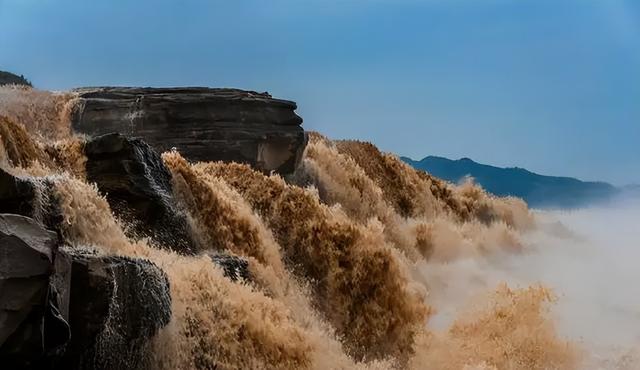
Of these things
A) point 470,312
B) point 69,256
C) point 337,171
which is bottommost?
point 470,312

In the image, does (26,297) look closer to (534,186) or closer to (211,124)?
(211,124)

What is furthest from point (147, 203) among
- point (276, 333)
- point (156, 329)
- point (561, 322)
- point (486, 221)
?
point (486, 221)

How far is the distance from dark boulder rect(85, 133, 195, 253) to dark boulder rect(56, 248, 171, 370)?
9.35 ft

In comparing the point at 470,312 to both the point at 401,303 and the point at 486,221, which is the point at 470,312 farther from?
the point at 486,221

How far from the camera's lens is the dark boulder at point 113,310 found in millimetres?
6043

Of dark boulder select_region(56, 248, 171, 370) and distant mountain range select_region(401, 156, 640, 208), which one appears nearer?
dark boulder select_region(56, 248, 171, 370)

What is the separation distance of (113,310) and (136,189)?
394 centimetres

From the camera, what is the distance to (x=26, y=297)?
523 cm

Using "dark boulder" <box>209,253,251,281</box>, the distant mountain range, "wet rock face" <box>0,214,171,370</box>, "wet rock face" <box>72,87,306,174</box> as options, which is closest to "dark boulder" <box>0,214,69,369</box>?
"wet rock face" <box>0,214,171,370</box>

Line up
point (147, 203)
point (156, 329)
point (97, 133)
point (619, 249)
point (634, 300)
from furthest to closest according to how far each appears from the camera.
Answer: point (619, 249) < point (97, 133) < point (634, 300) < point (147, 203) < point (156, 329)

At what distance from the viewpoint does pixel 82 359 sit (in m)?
6.18

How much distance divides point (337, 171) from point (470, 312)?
783cm

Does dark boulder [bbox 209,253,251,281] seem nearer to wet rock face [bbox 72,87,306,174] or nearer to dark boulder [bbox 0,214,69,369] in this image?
dark boulder [bbox 0,214,69,369]

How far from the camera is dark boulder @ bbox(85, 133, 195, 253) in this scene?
1005cm
